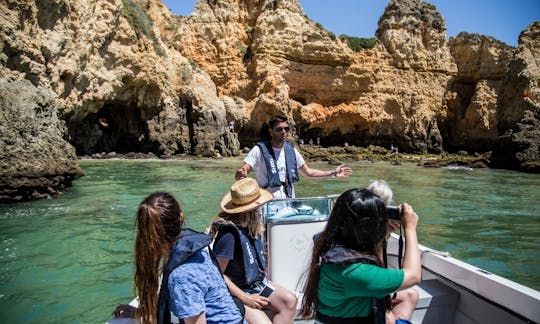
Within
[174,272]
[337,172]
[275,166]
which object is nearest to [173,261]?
[174,272]

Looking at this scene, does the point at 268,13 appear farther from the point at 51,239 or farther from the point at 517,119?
the point at 51,239

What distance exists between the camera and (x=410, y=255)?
6.56ft

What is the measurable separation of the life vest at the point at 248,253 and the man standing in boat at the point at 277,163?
163 cm

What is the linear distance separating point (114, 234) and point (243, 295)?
5.24m

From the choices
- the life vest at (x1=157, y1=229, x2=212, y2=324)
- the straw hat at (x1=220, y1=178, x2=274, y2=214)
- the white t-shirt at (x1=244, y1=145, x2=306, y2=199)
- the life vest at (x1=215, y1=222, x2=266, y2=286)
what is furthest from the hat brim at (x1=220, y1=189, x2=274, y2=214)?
the white t-shirt at (x1=244, y1=145, x2=306, y2=199)

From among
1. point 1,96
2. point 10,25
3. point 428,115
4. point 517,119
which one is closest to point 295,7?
point 428,115

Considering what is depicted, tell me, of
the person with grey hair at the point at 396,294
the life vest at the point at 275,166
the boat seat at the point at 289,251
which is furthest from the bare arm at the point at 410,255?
the life vest at the point at 275,166

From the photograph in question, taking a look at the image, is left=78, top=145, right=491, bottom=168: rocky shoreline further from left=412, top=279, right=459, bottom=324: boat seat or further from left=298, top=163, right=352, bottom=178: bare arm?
left=412, top=279, right=459, bottom=324: boat seat

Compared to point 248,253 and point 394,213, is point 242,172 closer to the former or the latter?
point 248,253

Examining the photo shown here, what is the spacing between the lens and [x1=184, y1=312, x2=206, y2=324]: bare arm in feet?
5.83

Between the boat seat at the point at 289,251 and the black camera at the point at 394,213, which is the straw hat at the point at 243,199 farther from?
the black camera at the point at 394,213

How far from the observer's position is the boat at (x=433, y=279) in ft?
8.16

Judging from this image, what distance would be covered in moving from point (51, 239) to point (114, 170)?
1097 cm

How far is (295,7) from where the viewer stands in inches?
1345
